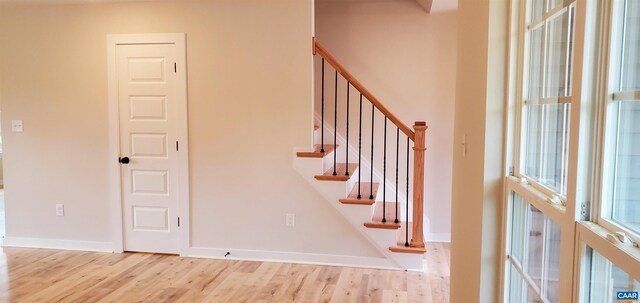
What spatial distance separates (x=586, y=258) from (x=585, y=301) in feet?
0.32

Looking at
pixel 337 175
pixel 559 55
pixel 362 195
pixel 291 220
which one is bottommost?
pixel 291 220

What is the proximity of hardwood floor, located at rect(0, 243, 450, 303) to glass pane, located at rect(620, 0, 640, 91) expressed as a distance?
2676mm

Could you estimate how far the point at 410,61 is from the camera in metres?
4.59

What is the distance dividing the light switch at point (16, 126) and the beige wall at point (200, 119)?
0.05 meters

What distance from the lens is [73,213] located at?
4.39 m

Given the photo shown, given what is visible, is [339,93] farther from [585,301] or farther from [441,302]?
[585,301]

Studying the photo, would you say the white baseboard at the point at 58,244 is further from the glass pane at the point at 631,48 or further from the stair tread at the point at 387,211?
the glass pane at the point at 631,48

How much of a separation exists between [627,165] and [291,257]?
3.42 meters

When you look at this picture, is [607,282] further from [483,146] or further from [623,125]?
[483,146]

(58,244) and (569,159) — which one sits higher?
(569,159)

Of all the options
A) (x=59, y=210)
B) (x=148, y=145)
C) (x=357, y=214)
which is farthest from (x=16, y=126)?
(x=357, y=214)

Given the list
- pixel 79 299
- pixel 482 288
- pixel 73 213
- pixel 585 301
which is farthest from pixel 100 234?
pixel 585 301

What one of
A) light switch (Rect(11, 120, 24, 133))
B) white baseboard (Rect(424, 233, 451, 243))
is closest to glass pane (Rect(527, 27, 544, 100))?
white baseboard (Rect(424, 233, 451, 243))

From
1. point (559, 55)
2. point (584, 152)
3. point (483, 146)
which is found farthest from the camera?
point (483, 146)
